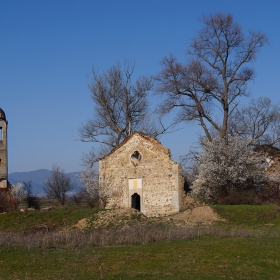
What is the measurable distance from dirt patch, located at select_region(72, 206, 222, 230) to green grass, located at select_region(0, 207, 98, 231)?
88cm

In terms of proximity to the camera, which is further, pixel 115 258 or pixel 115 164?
pixel 115 164

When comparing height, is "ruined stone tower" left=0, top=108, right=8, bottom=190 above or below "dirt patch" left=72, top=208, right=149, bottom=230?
above

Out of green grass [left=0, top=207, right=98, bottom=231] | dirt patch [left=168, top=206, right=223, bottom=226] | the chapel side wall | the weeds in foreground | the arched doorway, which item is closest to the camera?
the weeds in foreground

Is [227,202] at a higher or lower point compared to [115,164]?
lower

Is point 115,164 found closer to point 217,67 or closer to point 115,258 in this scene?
point 217,67

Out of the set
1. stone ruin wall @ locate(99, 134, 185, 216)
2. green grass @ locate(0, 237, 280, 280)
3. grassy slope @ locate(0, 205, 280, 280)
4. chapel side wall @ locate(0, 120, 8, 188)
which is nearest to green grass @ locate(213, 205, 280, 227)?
stone ruin wall @ locate(99, 134, 185, 216)

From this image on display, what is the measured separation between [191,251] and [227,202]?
17169 millimetres

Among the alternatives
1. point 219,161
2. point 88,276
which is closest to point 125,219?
point 219,161

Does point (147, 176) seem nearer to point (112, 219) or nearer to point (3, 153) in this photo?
point (112, 219)

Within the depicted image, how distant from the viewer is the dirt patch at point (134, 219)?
27297mm

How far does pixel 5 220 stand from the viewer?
98.8ft

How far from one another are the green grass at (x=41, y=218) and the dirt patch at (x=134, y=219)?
2.90ft

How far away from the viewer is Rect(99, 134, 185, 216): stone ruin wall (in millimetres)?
32531

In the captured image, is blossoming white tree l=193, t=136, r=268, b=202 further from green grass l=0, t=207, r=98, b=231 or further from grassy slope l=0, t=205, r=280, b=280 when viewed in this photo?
grassy slope l=0, t=205, r=280, b=280
